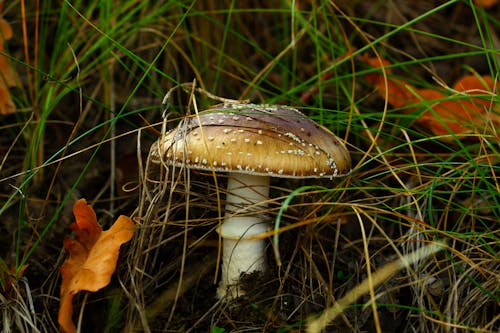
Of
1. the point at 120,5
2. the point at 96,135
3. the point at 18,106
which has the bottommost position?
the point at 96,135

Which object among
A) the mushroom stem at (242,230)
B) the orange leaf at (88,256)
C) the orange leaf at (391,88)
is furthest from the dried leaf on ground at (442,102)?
the orange leaf at (88,256)

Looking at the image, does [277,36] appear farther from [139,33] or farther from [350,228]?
[350,228]

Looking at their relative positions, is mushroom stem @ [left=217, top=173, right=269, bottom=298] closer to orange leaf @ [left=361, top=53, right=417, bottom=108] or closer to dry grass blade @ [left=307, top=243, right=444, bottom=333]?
dry grass blade @ [left=307, top=243, right=444, bottom=333]

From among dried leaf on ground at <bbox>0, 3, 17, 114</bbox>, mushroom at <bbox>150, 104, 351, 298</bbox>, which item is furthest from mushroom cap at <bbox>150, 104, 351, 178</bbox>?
dried leaf on ground at <bbox>0, 3, 17, 114</bbox>

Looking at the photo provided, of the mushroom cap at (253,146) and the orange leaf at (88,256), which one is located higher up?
the mushroom cap at (253,146)

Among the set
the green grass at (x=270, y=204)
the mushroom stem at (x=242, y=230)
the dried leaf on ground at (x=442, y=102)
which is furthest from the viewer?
the dried leaf on ground at (x=442, y=102)

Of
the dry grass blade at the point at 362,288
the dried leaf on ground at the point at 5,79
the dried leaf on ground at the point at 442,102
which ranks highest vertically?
the dried leaf on ground at the point at 5,79

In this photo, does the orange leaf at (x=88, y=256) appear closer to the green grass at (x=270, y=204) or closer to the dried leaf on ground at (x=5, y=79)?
the green grass at (x=270, y=204)

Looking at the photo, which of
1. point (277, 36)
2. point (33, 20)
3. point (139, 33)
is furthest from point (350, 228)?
point (33, 20)

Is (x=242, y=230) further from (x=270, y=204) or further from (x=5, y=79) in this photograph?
(x=5, y=79)
